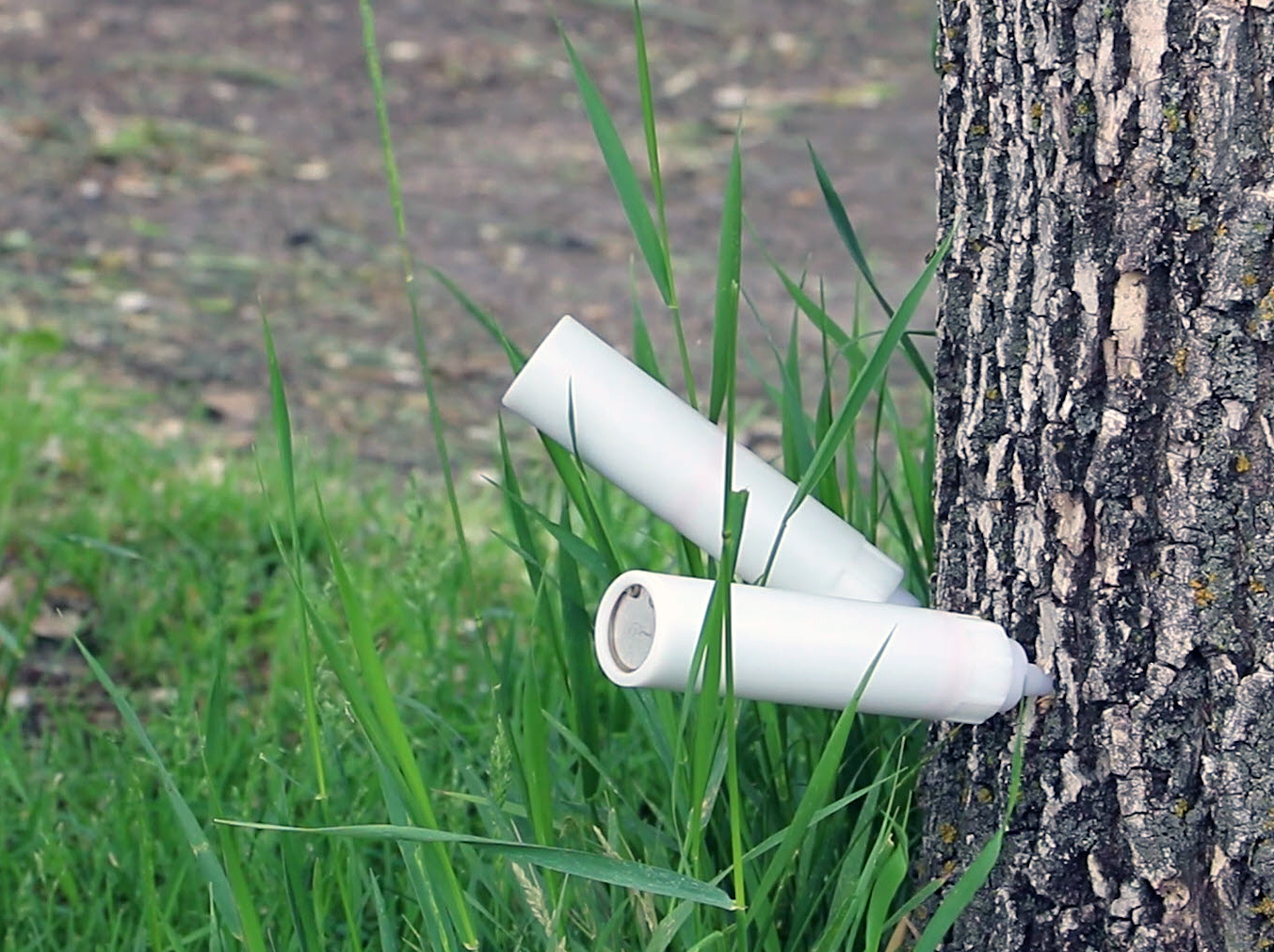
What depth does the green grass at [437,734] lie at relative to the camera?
1221mm

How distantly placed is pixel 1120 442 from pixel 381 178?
4120mm

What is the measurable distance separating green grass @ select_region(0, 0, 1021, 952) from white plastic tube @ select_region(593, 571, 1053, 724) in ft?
0.13

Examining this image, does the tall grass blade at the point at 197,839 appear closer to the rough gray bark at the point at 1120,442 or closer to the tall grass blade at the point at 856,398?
the tall grass blade at the point at 856,398

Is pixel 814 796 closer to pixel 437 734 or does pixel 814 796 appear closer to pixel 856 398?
pixel 856 398

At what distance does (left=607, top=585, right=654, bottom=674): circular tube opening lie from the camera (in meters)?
1.20

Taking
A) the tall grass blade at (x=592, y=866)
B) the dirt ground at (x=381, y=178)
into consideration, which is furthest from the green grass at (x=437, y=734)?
the dirt ground at (x=381, y=178)

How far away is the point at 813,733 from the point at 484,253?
128 inches

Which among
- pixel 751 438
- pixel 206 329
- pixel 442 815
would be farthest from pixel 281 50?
pixel 442 815

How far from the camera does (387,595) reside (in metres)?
2.50

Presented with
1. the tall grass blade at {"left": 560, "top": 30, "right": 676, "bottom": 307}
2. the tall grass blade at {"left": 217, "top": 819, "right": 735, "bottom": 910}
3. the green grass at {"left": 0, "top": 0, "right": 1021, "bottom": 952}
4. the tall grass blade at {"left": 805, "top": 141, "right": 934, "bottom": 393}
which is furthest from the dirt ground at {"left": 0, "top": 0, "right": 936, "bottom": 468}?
the tall grass blade at {"left": 217, "top": 819, "right": 735, "bottom": 910}

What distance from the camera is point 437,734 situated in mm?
1985

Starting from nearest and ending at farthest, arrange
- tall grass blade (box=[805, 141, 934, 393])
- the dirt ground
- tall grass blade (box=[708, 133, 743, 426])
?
tall grass blade (box=[708, 133, 743, 426]) → tall grass blade (box=[805, 141, 934, 393]) → the dirt ground

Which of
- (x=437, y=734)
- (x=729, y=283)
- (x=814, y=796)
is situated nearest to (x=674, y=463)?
(x=729, y=283)

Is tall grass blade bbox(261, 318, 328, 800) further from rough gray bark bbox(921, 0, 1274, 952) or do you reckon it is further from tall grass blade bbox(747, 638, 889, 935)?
rough gray bark bbox(921, 0, 1274, 952)
